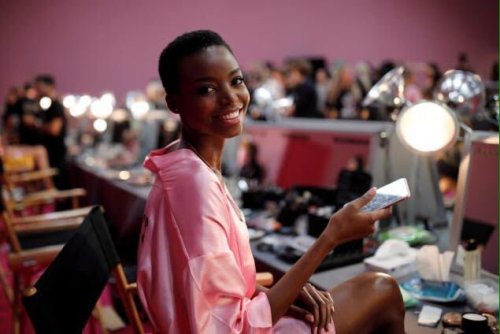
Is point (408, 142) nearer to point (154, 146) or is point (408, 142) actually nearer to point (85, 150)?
point (154, 146)

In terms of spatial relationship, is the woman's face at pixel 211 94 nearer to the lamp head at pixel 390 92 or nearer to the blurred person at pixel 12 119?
the lamp head at pixel 390 92

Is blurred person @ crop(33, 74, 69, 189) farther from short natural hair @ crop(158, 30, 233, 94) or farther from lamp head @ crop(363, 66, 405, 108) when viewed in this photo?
short natural hair @ crop(158, 30, 233, 94)

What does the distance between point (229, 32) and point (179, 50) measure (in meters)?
9.32

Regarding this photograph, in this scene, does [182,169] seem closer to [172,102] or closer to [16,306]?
[172,102]

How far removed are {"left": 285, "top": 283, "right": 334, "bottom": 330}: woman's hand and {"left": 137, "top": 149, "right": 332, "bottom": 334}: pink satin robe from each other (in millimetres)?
160

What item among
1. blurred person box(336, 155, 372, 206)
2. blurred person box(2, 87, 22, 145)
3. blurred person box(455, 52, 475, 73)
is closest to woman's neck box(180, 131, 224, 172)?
blurred person box(336, 155, 372, 206)

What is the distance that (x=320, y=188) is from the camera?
2.55m

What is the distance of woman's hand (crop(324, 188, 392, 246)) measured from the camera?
113 centimetres

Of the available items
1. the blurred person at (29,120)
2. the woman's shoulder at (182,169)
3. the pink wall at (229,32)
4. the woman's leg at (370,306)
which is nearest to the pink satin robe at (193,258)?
the woman's shoulder at (182,169)

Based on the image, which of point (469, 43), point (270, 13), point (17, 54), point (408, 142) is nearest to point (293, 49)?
point (270, 13)

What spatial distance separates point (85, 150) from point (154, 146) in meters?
1.66

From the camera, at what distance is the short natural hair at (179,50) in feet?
3.80

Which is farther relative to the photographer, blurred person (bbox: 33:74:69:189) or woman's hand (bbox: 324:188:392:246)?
blurred person (bbox: 33:74:69:189)

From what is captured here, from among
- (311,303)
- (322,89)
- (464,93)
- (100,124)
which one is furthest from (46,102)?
(311,303)
